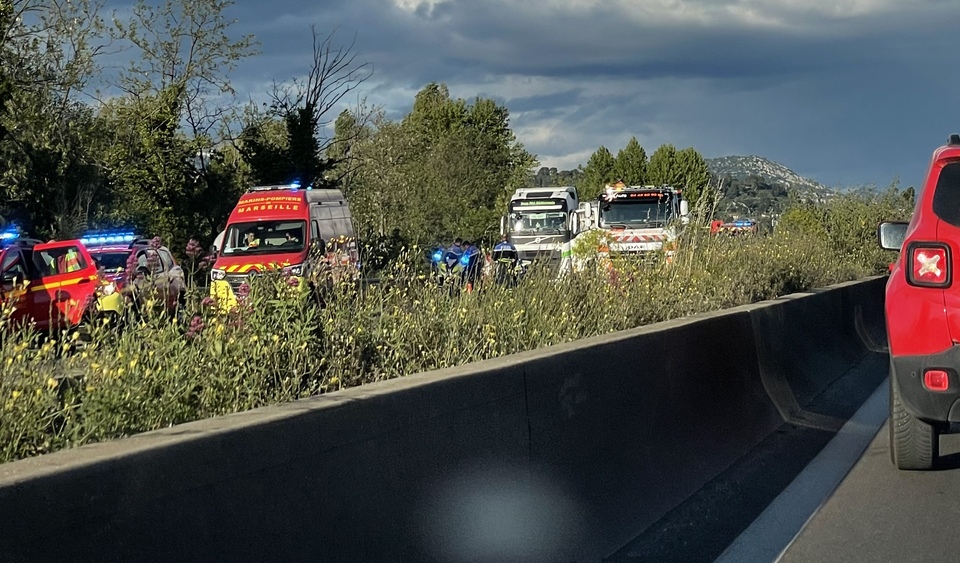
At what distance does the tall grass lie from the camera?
155 inches

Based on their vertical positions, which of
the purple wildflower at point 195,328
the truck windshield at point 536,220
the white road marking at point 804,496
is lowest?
the white road marking at point 804,496

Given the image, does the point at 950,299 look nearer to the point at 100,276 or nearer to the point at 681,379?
the point at 681,379

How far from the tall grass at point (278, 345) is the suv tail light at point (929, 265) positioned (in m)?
2.07

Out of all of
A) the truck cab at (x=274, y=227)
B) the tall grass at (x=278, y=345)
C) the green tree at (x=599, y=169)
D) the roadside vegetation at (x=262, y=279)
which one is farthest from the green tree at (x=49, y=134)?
the green tree at (x=599, y=169)

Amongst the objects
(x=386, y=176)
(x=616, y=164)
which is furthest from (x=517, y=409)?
(x=616, y=164)

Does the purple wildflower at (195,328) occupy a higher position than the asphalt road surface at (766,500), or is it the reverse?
the purple wildflower at (195,328)

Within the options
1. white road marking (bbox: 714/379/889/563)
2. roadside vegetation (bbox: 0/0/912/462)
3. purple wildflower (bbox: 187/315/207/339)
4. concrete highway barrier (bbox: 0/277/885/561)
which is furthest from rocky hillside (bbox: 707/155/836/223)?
purple wildflower (bbox: 187/315/207/339)

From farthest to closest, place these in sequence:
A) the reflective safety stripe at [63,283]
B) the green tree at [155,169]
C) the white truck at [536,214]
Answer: the green tree at [155,169]
the white truck at [536,214]
the reflective safety stripe at [63,283]

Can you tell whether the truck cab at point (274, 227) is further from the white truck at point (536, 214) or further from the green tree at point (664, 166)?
the green tree at point (664, 166)

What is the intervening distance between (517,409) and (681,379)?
97.1 inches

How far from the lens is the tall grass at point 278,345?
3.95m

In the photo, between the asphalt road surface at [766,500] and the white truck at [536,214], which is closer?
the asphalt road surface at [766,500]

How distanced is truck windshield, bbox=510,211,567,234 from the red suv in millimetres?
28452

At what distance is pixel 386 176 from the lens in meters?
65.8
